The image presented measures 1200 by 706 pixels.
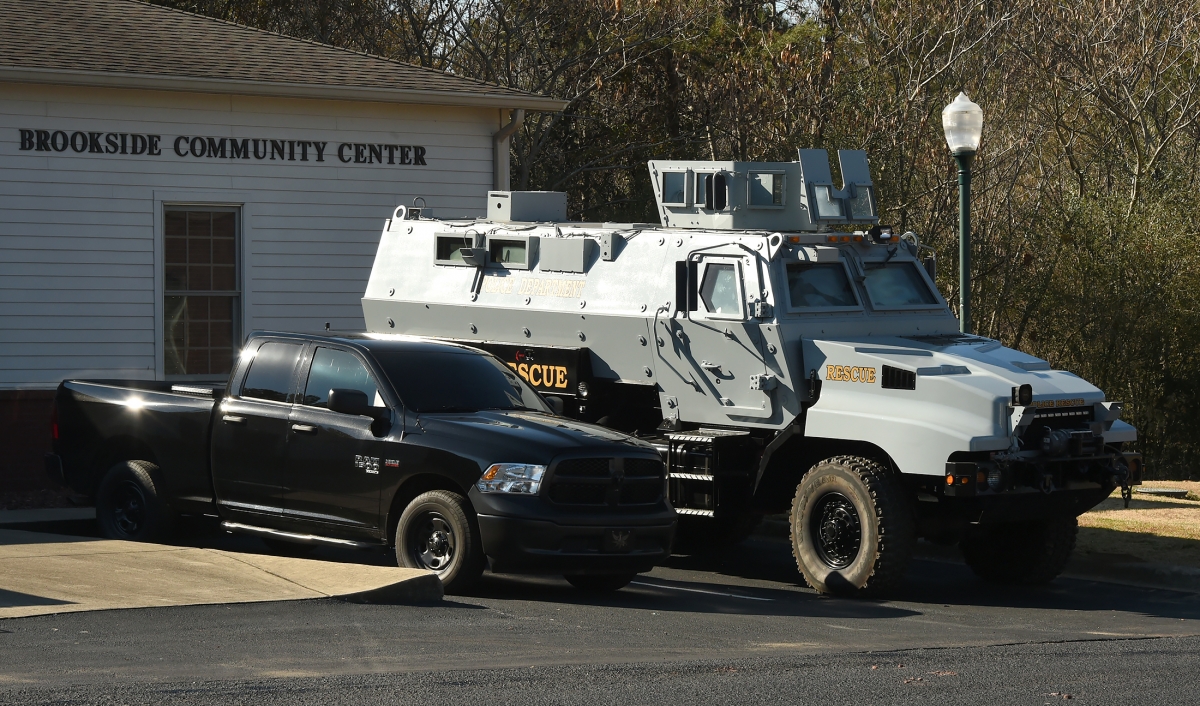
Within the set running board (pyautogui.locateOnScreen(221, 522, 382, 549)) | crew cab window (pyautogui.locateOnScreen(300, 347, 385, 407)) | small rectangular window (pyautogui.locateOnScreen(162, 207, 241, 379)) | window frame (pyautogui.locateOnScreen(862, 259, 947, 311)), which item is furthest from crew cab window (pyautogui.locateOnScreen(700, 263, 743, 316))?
small rectangular window (pyautogui.locateOnScreen(162, 207, 241, 379))

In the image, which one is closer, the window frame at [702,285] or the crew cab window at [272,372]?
the crew cab window at [272,372]

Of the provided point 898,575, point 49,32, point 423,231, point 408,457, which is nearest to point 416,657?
point 408,457

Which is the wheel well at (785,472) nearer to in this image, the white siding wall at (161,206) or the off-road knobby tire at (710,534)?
the off-road knobby tire at (710,534)

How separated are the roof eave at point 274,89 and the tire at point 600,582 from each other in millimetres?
7984

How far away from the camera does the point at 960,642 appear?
8984 millimetres

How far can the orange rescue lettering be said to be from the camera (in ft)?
36.3

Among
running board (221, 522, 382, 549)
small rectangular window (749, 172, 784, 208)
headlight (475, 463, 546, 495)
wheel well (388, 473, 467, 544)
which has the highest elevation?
small rectangular window (749, 172, 784, 208)

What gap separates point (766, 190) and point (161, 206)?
7068mm

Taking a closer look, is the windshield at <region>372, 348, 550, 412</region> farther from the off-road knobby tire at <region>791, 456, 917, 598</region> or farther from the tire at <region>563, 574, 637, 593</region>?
the off-road knobby tire at <region>791, 456, 917, 598</region>

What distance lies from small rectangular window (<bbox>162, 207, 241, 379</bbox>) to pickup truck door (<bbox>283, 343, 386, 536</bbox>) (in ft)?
20.4

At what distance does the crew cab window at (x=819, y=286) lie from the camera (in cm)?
1199

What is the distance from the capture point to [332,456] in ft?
35.3

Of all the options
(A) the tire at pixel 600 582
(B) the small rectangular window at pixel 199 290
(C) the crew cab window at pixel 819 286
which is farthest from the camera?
(B) the small rectangular window at pixel 199 290

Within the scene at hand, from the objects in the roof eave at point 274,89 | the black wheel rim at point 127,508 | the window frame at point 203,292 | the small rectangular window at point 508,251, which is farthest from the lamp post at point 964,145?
the black wheel rim at point 127,508
